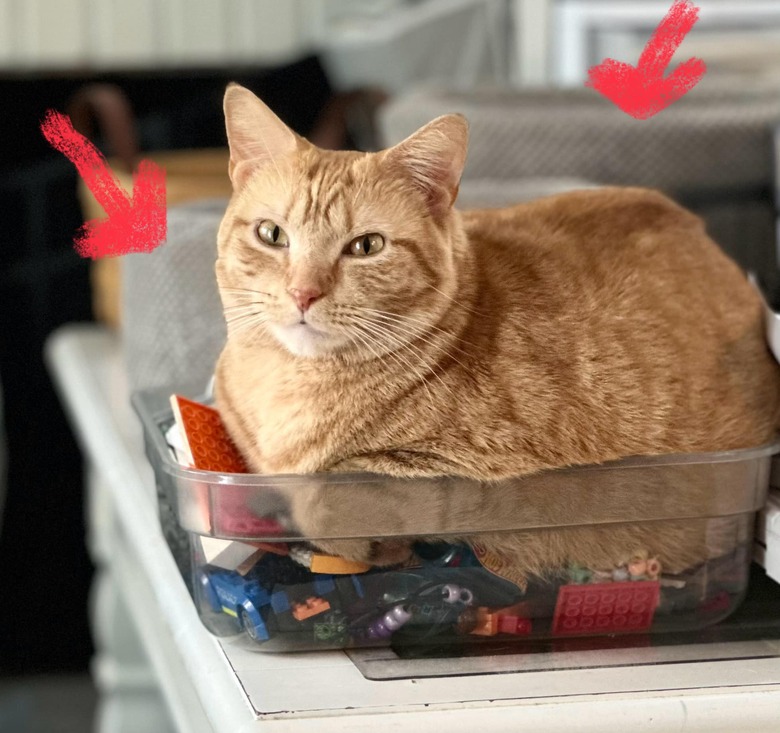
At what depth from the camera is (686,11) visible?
563mm

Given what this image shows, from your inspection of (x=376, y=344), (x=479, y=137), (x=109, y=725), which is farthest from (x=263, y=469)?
(x=109, y=725)

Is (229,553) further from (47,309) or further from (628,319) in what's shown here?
(47,309)

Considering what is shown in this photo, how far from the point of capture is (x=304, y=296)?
0.55 meters

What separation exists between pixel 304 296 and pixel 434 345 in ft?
0.26

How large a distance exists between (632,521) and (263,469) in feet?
0.68

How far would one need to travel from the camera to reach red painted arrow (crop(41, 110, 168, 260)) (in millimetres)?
560

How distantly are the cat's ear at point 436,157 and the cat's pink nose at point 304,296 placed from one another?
8 cm

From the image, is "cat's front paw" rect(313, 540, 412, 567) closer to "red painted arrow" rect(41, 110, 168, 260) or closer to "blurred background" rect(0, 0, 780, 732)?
"red painted arrow" rect(41, 110, 168, 260)

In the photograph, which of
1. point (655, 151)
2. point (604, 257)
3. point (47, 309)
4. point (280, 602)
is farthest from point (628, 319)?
point (47, 309)

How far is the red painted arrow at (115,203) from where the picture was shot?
56 cm

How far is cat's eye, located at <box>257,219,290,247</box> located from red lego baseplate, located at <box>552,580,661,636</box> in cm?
25

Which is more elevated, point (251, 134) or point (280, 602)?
point (251, 134)

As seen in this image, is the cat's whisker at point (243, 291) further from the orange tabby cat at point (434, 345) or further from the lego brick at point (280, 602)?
the lego brick at point (280, 602)

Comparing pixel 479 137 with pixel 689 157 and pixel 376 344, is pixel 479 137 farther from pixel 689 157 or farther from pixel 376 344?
pixel 376 344
